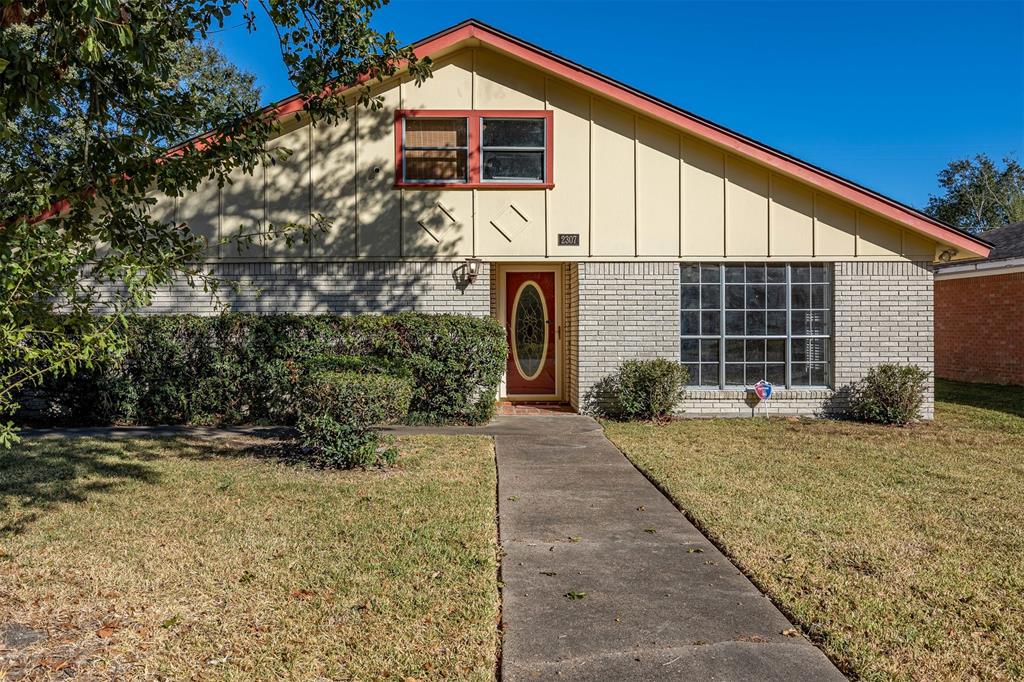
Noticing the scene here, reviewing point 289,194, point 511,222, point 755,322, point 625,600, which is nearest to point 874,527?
point 625,600

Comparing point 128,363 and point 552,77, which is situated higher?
point 552,77

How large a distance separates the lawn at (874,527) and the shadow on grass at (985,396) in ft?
9.96

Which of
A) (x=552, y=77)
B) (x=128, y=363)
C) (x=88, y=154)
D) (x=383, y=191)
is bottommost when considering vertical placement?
(x=128, y=363)

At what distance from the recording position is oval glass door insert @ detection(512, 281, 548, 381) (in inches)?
486

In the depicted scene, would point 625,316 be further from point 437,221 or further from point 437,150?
point 437,150

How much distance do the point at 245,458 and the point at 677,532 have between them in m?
4.92

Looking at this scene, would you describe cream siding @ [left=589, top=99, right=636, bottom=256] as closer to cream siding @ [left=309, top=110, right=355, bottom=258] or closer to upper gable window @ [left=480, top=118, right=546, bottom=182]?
upper gable window @ [left=480, top=118, right=546, bottom=182]

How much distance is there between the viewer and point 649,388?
10664mm

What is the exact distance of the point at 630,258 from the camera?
11.1m

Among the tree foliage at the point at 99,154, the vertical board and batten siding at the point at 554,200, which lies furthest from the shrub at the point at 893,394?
the tree foliage at the point at 99,154

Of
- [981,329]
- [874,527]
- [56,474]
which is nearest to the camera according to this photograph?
[874,527]

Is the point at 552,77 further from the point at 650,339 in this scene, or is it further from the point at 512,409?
the point at 512,409

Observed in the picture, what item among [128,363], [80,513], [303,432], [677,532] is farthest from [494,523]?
[128,363]

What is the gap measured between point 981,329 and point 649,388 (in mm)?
11284
